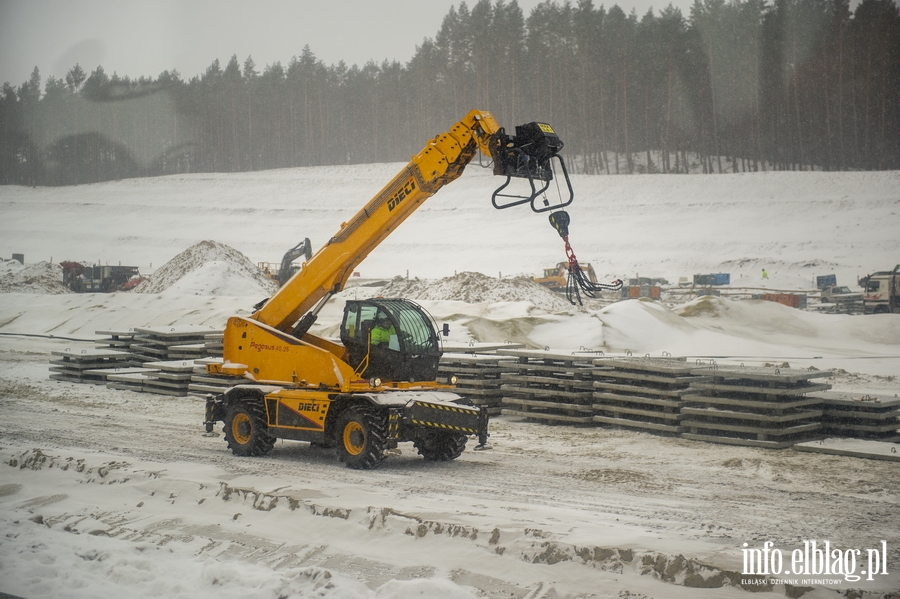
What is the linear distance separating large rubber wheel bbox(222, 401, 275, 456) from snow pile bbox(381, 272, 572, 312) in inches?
692

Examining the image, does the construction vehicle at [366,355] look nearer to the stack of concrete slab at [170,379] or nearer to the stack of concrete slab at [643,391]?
the stack of concrete slab at [643,391]

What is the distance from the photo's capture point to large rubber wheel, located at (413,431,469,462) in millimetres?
12211

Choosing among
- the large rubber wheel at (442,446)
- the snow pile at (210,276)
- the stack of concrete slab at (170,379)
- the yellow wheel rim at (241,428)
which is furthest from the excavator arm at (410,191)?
the snow pile at (210,276)

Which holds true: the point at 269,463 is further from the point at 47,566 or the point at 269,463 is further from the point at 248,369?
the point at 47,566

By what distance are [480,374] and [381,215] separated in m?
5.94

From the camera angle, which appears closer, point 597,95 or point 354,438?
point 354,438

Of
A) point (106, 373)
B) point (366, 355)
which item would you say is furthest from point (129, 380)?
point (366, 355)

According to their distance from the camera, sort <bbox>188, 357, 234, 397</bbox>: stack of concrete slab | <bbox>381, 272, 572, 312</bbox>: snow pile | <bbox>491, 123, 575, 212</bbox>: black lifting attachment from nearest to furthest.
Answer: <bbox>491, 123, 575, 212</bbox>: black lifting attachment, <bbox>188, 357, 234, 397</bbox>: stack of concrete slab, <bbox>381, 272, 572, 312</bbox>: snow pile

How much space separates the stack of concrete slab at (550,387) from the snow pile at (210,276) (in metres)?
22.8

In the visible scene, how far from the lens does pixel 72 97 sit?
66.8 metres

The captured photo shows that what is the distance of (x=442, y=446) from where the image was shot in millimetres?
12258

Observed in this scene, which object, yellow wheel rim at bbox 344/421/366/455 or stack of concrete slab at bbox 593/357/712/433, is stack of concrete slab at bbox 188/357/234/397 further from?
stack of concrete slab at bbox 593/357/712/433

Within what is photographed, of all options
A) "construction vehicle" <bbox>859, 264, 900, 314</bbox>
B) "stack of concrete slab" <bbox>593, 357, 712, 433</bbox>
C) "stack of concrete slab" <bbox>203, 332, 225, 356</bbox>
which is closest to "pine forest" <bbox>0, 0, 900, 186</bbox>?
"construction vehicle" <bbox>859, 264, 900, 314</bbox>

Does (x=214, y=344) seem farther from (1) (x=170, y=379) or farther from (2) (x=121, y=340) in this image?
(2) (x=121, y=340)
